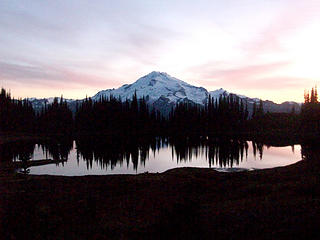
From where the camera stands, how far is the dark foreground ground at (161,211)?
15.4 meters

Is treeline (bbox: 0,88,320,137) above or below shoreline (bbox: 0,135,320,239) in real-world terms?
above

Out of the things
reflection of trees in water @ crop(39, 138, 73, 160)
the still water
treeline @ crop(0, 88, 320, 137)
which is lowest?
the still water

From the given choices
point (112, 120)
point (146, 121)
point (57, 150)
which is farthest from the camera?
point (146, 121)

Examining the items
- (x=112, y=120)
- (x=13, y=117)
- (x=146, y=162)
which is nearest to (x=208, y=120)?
(x=112, y=120)

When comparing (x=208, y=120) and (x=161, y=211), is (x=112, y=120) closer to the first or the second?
(x=208, y=120)

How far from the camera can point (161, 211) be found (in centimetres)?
1930

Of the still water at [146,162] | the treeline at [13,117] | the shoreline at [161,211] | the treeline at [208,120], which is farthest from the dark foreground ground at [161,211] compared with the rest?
the treeline at [208,120]

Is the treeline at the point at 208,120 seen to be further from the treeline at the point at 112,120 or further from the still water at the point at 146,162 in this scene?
the still water at the point at 146,162

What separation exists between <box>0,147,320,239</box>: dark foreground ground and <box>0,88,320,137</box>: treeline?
97.2 metres

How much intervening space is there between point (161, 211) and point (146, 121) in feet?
410

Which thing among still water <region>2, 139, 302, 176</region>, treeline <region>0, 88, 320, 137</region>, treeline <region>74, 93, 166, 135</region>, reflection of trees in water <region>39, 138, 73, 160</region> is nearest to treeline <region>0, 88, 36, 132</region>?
treeline <region>0, 88, 320, 137</region>

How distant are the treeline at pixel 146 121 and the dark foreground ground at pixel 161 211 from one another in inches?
3829

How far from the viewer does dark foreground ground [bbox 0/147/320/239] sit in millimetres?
15352

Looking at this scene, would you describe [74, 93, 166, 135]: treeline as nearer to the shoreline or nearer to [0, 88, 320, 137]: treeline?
[0, 88, 320, 137]: treeline
